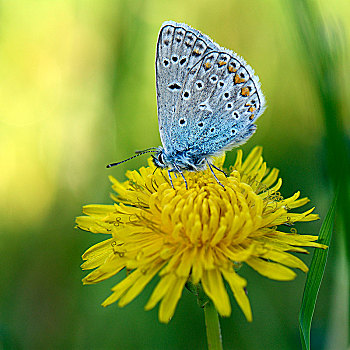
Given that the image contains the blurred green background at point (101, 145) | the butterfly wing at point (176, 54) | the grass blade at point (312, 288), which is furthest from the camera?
the blurred green background at point (101, 145)

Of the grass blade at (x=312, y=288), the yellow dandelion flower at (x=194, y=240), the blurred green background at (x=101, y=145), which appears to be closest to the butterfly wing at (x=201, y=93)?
the yellow dandelion flower at (x=194, y=240)

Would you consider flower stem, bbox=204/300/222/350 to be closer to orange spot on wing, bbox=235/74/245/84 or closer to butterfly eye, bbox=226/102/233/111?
butterfly eye, bbox=226/102/233/111

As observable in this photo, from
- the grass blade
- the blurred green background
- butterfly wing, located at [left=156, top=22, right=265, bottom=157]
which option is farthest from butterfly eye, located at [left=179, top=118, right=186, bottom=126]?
the grass blade

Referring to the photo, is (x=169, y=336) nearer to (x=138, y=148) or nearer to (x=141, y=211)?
(x=141, y=211)

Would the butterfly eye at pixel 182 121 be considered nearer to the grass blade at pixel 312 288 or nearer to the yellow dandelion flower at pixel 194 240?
the yellow dandelion flower at pixel 194 240

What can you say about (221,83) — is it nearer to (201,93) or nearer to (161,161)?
(201,93)

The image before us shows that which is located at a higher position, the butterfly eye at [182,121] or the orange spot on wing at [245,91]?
the orange spot on wing at [245,91]

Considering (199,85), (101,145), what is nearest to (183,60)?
(199,85)
